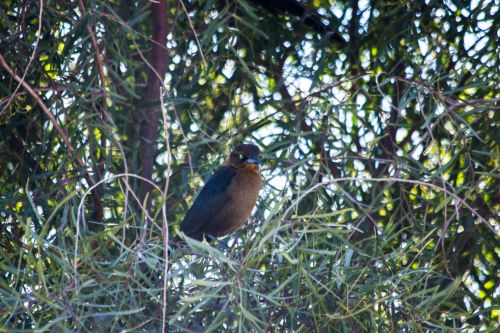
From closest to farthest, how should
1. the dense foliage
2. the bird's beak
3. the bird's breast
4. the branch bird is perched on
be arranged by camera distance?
the dense foliage, the bird's beak, the branch bird is perched on, the bird's breast

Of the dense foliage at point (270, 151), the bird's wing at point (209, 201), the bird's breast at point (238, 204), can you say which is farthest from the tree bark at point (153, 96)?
the bird's breast at point (238, 204)

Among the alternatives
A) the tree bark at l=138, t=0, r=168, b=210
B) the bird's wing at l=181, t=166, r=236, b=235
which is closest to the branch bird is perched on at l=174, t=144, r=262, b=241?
the bird's wing at l=181, t=166, r=236, b=235

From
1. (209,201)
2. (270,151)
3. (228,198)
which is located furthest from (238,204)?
(270,151)

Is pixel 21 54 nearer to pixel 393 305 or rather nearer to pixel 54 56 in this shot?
pixel 54 56

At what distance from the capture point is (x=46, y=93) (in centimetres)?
393

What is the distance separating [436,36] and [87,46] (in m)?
1.66

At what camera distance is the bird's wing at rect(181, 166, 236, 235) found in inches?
183

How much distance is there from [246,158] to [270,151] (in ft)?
1.96

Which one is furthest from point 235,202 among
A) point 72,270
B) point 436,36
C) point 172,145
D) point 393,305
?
point 72,270

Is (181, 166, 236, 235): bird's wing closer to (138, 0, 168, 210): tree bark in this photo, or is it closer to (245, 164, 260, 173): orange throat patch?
(245, 164, 260, 173): orange throat patch

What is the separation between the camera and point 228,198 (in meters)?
4.82

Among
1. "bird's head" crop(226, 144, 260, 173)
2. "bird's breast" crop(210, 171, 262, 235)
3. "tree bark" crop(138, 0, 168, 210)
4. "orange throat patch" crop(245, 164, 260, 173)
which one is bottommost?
"bird's breast" crop(210, 171, 262, 235)

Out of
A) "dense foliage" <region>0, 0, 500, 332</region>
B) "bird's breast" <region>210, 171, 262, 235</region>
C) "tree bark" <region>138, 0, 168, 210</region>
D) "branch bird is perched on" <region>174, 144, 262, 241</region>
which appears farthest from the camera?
"bird's breast" <region>210, 171, 262, 235</region>

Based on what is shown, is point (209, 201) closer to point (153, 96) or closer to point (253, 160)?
point (253, 160)
